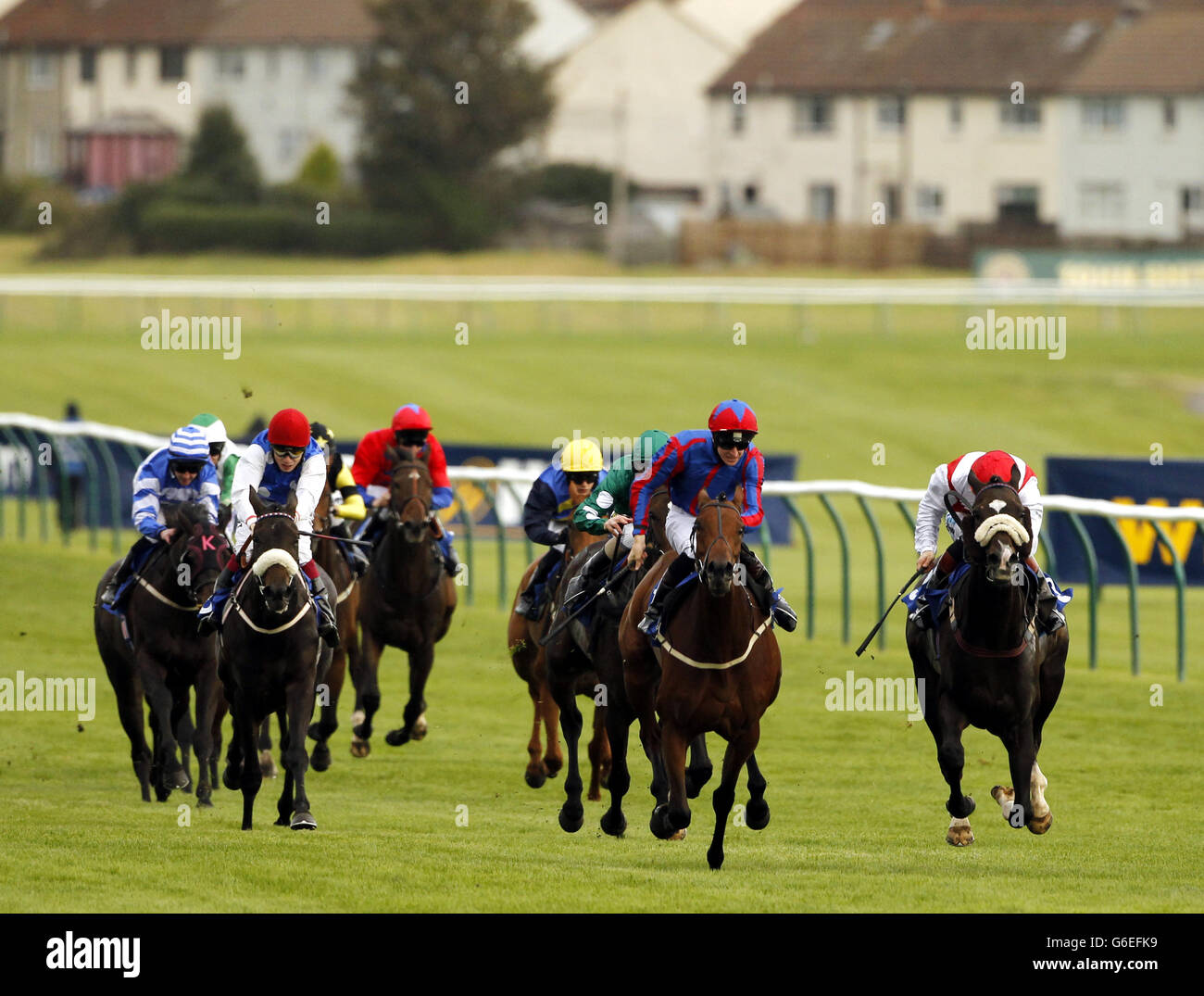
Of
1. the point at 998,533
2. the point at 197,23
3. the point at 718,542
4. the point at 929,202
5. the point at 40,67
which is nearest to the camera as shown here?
the point at 718,542

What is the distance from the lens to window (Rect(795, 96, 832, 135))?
63.9 m

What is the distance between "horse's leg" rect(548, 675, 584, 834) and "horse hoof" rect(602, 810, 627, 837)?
0.62 feet

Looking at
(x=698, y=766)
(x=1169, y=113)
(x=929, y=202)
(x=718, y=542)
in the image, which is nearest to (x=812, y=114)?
(x=929, y=202)

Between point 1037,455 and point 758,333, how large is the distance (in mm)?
7956

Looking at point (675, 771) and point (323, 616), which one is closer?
point (675, 771)

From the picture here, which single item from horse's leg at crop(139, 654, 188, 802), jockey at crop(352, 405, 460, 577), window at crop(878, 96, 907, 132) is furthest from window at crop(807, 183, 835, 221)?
horse's leg at crop(139, 654, 188, 802)

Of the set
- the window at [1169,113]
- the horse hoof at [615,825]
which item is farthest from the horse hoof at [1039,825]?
the window at [1169,113]

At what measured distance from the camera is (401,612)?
11.7m

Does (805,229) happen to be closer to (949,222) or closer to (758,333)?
(949,222)

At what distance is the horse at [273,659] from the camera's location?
917 centimetres

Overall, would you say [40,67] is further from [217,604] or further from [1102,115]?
[217,604]

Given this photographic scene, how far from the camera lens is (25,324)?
1246 inches

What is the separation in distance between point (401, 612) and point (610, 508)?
218 centimetres
